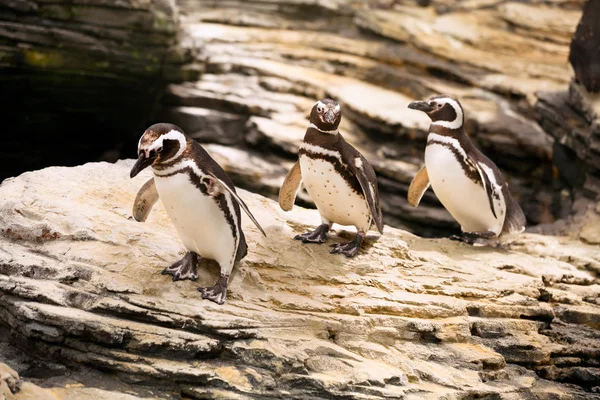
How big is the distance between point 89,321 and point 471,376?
1770 mm

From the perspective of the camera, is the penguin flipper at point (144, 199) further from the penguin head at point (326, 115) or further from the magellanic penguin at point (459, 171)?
the magellanic penguin at point (459, 171)

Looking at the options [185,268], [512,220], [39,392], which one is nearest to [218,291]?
[185,268]

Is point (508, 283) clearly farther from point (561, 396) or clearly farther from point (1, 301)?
point (1, 301)

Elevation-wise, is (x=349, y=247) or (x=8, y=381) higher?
(x=349, y=247)

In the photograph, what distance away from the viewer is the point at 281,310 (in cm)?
344

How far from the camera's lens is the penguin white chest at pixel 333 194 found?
3.94 m

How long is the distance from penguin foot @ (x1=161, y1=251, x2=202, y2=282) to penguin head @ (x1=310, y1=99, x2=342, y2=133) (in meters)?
0.96

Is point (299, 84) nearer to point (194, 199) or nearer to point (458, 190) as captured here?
point (458, 190)

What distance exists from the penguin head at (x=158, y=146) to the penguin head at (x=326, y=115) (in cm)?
85

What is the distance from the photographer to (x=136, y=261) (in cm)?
348

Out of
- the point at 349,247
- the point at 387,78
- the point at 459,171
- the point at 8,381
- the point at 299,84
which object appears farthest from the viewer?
the point at 387,78

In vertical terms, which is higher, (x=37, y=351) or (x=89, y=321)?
(x=89, y=321)

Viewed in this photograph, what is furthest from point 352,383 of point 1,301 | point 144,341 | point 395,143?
point 395,143

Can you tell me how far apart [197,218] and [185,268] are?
0.29 metres
